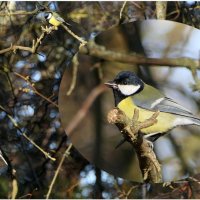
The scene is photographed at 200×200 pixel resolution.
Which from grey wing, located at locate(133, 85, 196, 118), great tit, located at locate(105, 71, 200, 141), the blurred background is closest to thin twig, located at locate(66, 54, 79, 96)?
the blurred background

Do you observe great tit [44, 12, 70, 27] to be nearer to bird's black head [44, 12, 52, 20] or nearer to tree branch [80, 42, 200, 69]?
bird's black head [44, 12, 52, 20]

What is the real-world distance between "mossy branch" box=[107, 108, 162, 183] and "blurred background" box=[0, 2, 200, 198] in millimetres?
34

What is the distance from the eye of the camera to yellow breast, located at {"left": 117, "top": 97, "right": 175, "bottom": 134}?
5.14 ft

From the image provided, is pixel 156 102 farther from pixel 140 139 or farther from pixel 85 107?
pixel 85 107

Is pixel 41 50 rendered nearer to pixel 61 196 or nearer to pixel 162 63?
pixel 162 63

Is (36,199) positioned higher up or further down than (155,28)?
further down

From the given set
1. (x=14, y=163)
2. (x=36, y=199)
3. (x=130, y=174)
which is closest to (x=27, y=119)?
(x=14, y=163)

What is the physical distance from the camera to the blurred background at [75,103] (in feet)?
5.48

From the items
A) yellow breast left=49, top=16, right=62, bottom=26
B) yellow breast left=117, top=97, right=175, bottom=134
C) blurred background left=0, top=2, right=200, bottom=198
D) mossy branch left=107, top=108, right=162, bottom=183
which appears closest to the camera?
mossy branch left=107, top=108, right=162, bottom=183

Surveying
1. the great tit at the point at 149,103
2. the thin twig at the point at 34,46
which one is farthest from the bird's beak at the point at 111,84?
the thin twig at the point at 34,46

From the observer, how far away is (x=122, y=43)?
171 cm

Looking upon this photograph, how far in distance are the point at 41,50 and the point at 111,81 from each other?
1.04ft

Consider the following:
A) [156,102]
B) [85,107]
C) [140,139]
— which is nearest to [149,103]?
[156,102]

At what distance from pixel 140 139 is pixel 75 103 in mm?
311
